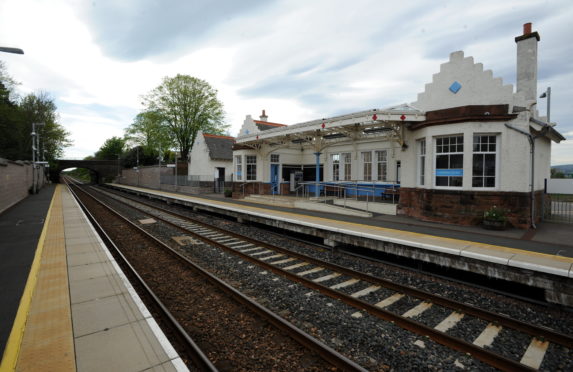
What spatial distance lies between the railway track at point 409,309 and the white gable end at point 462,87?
8706 millimetres

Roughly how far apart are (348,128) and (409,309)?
1144 cm

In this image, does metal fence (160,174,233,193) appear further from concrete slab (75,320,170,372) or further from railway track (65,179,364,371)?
concrete slab (75,320,170,372)

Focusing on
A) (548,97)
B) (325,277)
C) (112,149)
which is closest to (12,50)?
(325,277)

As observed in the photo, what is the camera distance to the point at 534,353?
4.31 metres

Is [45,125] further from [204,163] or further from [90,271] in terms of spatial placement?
[90,271]

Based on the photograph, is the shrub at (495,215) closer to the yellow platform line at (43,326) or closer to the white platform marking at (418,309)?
the white platform marking at (418,309)

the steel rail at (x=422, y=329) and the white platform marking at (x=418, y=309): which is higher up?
the steel rail at (x=422, y=329)

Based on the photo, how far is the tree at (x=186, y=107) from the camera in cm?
4166

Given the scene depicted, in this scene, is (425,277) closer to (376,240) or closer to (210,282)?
(376,240)

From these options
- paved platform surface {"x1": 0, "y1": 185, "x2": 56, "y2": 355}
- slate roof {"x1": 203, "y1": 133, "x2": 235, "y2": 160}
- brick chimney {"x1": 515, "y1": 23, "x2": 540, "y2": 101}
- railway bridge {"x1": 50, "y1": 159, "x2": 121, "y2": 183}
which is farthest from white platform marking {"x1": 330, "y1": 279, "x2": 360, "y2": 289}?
railway bridge {"x1": 50, "y1": 159, "x2": 121, "y2": 183}

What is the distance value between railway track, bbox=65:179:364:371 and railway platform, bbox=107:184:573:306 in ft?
15.2

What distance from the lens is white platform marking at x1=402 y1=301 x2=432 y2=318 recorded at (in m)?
5.38

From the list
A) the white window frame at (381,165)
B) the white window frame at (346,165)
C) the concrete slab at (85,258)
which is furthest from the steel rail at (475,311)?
the white window frame at (346,165)

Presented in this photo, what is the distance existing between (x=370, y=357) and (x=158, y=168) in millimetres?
41861
